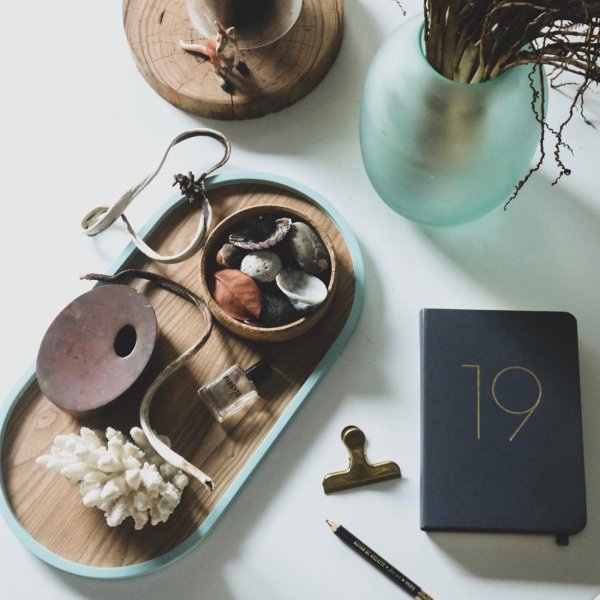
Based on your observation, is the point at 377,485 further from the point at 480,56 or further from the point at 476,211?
the point at 480,56

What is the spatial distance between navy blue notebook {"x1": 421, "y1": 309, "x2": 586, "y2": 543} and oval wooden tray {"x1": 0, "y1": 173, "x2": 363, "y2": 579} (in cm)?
10

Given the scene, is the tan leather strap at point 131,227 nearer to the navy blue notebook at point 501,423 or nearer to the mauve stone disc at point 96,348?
the mauve stone disc at point 96,348

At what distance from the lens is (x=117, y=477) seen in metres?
0.69

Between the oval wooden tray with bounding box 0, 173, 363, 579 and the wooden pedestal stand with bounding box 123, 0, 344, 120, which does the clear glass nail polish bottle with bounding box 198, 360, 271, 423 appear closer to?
the oval wooden tray with bounding box 0, 173, 363, 579

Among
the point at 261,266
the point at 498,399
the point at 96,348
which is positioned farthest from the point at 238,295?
the point at 498,399

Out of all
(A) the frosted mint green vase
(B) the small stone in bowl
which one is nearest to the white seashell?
(B) the small stone in bowl

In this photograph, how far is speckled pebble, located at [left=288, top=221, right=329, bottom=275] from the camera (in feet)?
2.42

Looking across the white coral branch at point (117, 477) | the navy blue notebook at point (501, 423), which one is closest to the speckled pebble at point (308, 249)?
the navy blue notebook at point (501, 423)

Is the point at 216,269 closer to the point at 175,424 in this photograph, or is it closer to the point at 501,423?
the point at 175,424

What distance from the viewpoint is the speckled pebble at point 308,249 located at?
738 millimetres

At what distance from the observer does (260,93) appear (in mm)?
823

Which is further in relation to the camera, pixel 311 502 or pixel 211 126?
pixel 211 126

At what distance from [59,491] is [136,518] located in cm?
9

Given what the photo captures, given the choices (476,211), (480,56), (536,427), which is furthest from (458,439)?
(480,56)
